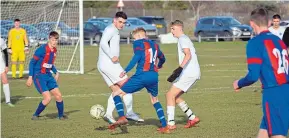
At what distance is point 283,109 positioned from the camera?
7.16 meters

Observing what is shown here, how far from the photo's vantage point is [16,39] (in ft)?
75.5

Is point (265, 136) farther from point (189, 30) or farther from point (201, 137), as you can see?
point (189, 30)

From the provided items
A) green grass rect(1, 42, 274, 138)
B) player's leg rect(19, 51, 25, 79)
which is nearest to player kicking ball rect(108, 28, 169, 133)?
green grass rect(1, 42, 274, 138)

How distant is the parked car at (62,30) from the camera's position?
25.5 m

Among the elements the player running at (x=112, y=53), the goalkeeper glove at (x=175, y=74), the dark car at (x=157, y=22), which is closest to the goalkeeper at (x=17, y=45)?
the player running at (x=112, y=53)

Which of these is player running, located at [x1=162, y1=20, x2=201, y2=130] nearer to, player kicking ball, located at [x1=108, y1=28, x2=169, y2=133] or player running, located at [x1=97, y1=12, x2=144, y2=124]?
player kicking ball, located at [x1=108, y1=28, x2=169, y2=133]

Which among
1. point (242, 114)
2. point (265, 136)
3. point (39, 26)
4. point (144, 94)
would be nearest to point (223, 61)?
point (39, 26)

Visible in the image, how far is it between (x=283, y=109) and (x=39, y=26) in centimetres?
1956

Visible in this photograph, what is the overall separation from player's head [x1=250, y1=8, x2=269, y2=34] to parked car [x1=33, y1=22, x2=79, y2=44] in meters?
18.7

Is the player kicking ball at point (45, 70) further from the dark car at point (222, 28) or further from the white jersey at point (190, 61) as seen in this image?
the dark car at point (222, 28)

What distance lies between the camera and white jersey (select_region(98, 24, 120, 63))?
11.7m

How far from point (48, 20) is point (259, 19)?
749 inches

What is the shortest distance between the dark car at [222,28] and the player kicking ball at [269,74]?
36.3 m

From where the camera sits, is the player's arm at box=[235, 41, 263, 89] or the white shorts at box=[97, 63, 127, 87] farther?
the white shorts at box=[97, 63, 127, 87]
